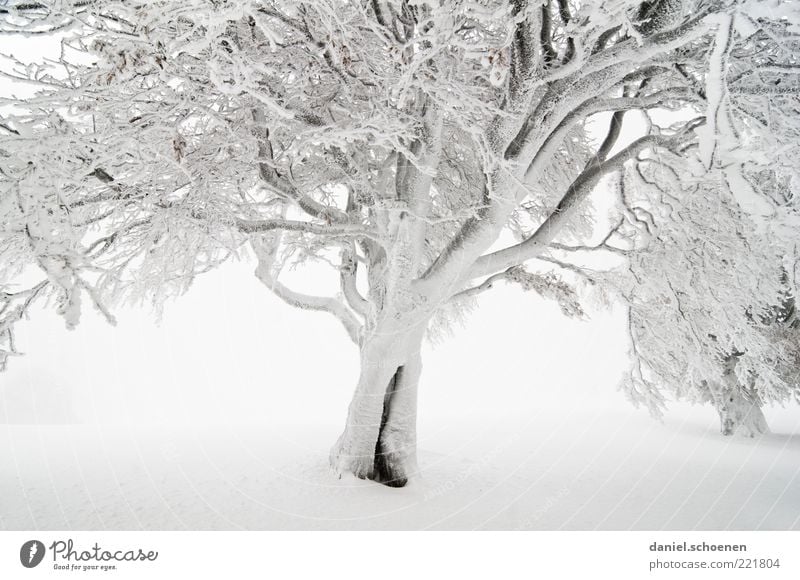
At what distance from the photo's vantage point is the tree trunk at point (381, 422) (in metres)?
4.45

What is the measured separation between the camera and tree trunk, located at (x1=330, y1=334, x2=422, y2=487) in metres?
4.45

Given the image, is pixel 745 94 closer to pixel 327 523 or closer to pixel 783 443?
pixel 327 523

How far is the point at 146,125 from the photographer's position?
122 inches

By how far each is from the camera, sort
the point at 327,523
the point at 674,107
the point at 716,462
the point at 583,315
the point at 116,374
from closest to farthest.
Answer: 1. the point at 327,523
2. the point at 674,107
3. the point at 583,315
4. the point at 716,462
5. the point at 116,374

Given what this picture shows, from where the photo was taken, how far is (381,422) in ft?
15.6

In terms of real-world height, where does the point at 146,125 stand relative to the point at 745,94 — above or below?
below

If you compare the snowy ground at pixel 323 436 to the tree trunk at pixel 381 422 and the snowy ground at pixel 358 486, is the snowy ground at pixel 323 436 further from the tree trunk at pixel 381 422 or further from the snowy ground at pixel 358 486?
the tree trunk at pixel 381 422

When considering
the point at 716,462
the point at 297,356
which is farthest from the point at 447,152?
the point at 297,356

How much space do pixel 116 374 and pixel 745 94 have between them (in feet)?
53.7

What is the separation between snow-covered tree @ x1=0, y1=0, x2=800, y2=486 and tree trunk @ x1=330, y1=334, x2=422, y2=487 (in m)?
0.03

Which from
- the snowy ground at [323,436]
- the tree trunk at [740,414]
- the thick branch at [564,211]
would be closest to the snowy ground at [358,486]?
the snowy ground at [323,436]

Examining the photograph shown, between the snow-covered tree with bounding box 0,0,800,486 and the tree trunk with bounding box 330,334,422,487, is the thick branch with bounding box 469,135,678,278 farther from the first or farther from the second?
the tree trunk with bounding box 330,334,422,487

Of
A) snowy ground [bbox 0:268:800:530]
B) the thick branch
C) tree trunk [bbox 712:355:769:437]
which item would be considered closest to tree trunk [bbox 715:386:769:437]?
tree trunk [bbox 712:355:769:437]

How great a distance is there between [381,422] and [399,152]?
8.41 feet
